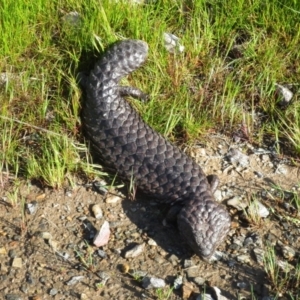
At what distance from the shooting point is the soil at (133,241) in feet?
11.3

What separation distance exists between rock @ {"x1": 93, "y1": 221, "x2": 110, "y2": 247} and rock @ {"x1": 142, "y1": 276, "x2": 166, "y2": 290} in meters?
0.33

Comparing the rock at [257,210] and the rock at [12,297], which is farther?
the rock at [257,210]

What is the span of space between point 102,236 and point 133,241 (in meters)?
0.18

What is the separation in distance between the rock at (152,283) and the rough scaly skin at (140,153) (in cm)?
26

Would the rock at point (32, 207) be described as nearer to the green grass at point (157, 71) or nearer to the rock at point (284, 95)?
the green grass at point (157, 71)

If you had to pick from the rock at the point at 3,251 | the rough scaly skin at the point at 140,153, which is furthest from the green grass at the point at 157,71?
the rock at the point at 3,251

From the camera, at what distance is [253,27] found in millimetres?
4418

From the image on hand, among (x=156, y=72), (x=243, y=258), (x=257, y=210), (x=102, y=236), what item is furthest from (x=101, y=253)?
(x=156, y=72)

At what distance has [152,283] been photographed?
3.45 m

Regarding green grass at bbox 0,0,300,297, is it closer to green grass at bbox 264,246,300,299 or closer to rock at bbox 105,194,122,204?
rock at bbox 105,194,122,204

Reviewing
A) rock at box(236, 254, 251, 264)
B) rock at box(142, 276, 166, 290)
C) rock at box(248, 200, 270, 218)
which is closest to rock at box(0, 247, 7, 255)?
rock at box(142, 276, 166, 290)

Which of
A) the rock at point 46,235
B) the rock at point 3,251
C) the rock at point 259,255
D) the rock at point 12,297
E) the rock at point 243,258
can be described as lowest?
the rock at point 12,297

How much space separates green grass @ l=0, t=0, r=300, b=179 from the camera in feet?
13.1

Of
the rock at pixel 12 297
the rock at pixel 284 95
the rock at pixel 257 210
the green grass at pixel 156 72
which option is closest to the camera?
the rock at pixel 12 297
